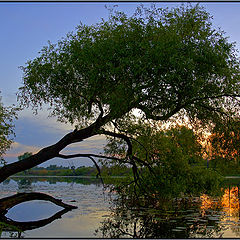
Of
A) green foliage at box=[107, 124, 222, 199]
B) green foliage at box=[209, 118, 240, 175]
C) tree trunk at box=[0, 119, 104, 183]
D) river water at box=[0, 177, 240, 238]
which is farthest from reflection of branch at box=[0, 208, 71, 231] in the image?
green foliage at box=[209, 118, 240, 175]

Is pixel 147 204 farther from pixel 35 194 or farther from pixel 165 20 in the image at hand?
pixel 165 20

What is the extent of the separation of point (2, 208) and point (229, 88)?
12.6m

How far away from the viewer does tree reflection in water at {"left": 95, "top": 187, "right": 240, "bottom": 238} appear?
12688mm

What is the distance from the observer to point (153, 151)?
1716cm

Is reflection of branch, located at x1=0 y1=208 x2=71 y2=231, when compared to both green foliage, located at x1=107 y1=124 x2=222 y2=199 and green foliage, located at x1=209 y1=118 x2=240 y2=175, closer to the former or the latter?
green foliage, located at x1=107 y1=124 x2=222 y2=199

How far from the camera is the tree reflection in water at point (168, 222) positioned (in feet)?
41.6

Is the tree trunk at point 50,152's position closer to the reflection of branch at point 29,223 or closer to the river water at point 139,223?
the reflection of branch at point 29,223

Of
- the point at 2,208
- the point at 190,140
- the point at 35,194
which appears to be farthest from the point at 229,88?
the point at 2,208

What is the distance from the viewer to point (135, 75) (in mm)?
12805

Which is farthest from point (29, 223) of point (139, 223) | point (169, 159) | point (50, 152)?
point (169, 159)

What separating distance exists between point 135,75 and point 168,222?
21.9ft

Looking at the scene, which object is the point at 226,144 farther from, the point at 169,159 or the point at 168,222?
the point at 168,222

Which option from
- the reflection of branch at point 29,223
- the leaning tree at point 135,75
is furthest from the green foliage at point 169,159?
the reflection of branch at point 29,223

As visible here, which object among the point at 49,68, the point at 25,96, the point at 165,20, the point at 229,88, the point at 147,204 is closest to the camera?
the point at 229,88
